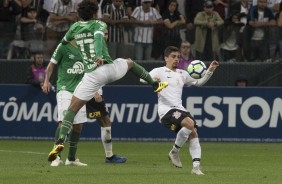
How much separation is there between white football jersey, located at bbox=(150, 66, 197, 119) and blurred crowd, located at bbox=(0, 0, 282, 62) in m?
9.11

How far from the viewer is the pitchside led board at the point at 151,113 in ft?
81.5

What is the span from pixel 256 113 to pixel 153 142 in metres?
2.56

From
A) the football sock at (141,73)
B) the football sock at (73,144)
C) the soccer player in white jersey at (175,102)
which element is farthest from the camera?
the football sock at (73,144)

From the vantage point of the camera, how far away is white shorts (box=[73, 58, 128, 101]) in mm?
14906

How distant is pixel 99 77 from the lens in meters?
15.0

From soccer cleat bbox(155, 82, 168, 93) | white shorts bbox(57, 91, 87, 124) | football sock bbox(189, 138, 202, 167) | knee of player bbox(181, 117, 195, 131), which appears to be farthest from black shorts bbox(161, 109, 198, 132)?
white shorts bbox(57, 91, 87, 124)

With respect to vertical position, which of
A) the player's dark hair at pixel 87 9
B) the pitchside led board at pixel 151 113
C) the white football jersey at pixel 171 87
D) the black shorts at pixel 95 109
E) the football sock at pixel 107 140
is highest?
the player's dark hair at pixel 87 9

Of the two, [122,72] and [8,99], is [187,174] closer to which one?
[122,72]

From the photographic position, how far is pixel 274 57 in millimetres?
26375

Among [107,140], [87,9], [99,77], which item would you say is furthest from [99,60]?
[107,140]

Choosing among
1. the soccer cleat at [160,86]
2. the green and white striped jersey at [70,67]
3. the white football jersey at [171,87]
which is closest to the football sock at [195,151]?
the soccer cleat at [160,86]

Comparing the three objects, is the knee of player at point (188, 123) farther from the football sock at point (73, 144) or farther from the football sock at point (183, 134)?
the football sock at point (73, 144)

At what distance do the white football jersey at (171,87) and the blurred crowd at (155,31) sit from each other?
911 cm

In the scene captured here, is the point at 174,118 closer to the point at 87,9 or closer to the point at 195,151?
the point at 195,151
